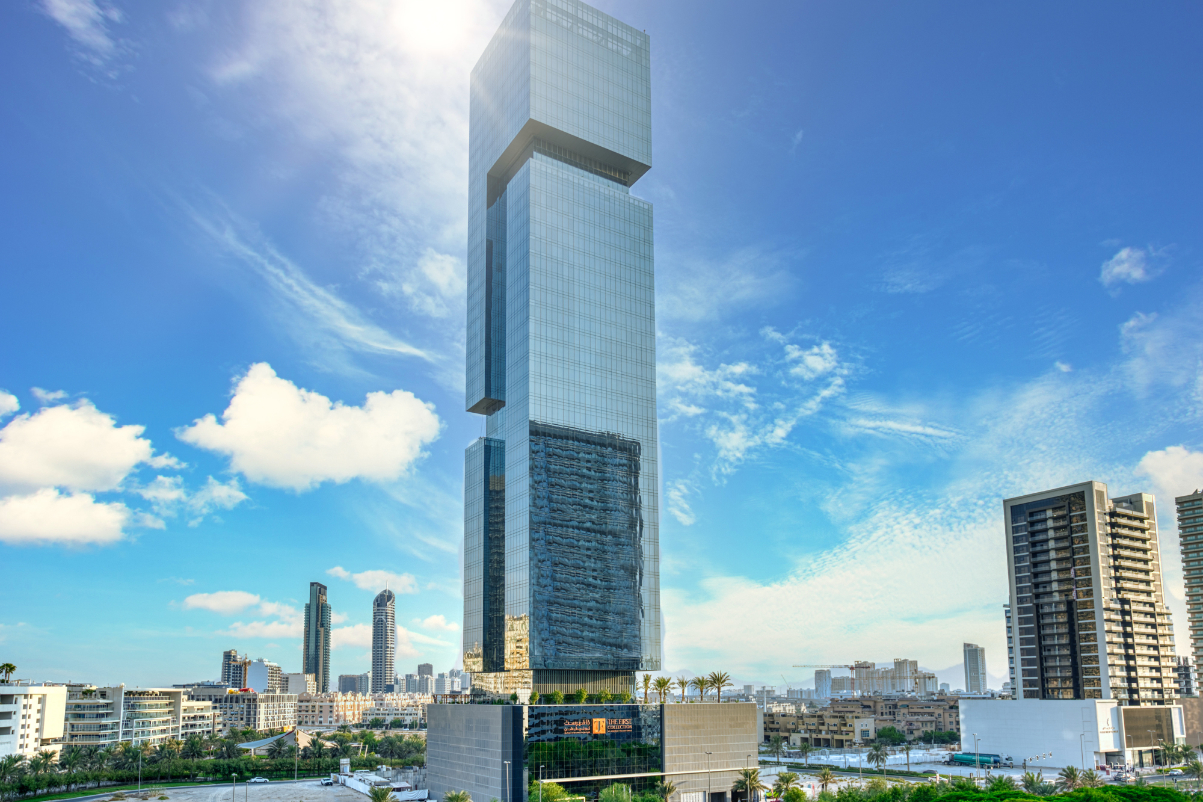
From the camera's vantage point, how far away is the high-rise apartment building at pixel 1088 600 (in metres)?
150

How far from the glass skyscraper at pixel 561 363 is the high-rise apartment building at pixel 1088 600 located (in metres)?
76.7

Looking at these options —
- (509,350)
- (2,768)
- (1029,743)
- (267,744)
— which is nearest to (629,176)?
(509,350)

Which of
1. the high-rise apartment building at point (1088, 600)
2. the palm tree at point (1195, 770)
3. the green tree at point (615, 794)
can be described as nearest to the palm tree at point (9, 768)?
the green tree at point (615, 794)

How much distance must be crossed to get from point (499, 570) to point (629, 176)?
6986 cm

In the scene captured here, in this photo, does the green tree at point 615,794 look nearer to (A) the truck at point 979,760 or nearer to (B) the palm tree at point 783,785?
(B) the palm tree at point 783,785

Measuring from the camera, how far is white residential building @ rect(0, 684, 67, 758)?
146 m

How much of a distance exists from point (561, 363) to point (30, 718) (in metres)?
122

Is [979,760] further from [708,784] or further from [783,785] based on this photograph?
[708,784]

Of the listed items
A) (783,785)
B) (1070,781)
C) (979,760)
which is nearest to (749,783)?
(783,785)

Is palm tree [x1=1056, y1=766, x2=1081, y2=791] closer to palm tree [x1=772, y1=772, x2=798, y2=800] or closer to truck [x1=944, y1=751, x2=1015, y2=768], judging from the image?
palm tree [x1=772, y1=772, x2=798, y2=800]

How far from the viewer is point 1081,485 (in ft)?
510

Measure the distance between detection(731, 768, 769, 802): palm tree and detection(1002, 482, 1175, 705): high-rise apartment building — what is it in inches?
2846

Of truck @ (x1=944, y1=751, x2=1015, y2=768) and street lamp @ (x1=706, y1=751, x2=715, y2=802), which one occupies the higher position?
street lamp @ (x1=706, y1=751, x2=715, y2=802)

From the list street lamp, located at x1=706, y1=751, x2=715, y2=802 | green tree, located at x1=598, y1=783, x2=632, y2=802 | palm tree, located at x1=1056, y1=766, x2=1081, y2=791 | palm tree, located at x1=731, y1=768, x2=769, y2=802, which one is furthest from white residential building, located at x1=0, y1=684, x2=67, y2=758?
palm tree, located at x1=1056, y1=766, x2=1081, y2=791
